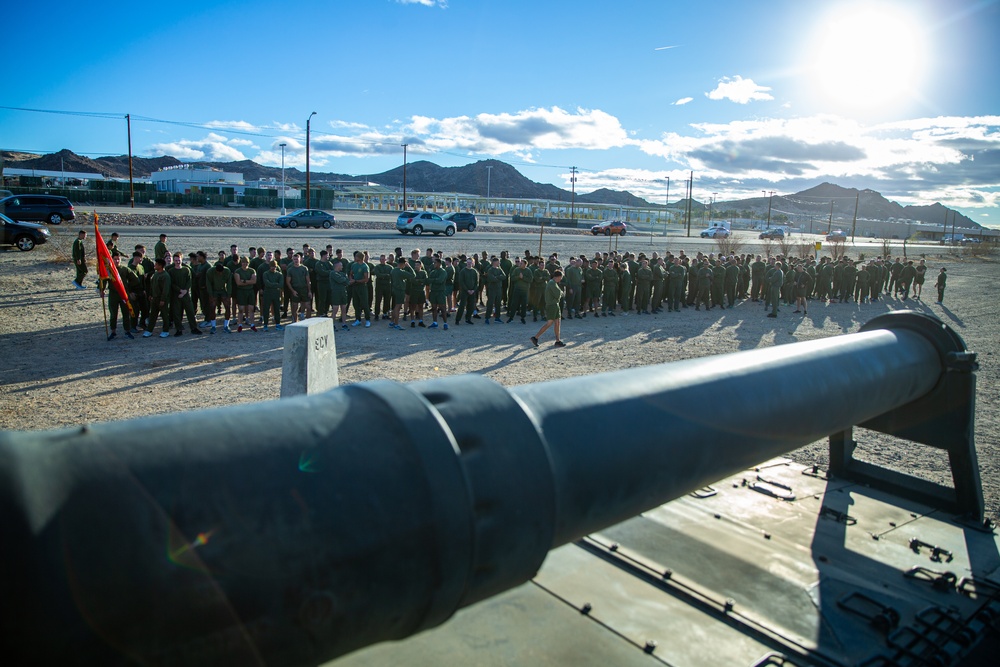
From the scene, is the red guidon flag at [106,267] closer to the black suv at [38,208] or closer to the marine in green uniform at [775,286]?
the marine in green uniform at [775,286]

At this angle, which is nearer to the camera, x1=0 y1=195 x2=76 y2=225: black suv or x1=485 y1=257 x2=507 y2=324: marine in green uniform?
x1=485 y1=257 x2=507 y2=324: marine in green uniform

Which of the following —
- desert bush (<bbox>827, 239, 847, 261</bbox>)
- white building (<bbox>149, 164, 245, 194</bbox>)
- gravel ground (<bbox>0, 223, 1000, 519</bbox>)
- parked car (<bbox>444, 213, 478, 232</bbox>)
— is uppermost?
white building (<bbox>149, 164, 245, 194</bbox>)

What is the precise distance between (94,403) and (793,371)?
29.3 feet

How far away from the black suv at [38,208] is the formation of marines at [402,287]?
60.3ft

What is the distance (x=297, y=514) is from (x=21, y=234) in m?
27.5

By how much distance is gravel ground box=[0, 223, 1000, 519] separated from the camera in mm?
8211

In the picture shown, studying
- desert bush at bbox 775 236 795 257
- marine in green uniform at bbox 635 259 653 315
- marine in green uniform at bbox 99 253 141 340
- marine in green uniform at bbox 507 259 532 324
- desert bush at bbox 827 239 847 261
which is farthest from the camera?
desert bush at bbox 775 236 795 257

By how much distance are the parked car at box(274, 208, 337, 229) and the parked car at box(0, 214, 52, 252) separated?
15293 millimetres

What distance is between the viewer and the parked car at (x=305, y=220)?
37906 millimetres

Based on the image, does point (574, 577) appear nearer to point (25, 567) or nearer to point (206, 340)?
point (25, 567)

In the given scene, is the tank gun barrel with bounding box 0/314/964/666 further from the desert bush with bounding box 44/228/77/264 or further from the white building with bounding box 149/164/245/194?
the white building with bounding box 149/164/245/194

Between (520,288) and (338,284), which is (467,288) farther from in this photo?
(338,284)

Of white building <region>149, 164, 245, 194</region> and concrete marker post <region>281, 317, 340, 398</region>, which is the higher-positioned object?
white building <region>149, 164, 245, 194</region>

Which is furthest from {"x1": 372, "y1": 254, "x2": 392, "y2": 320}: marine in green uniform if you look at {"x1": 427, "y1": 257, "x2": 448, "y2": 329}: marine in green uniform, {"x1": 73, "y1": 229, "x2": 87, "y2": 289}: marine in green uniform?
{"x1": 73, "y1": 229, "x2": 87, "y2": 289}: marine in green uniform
